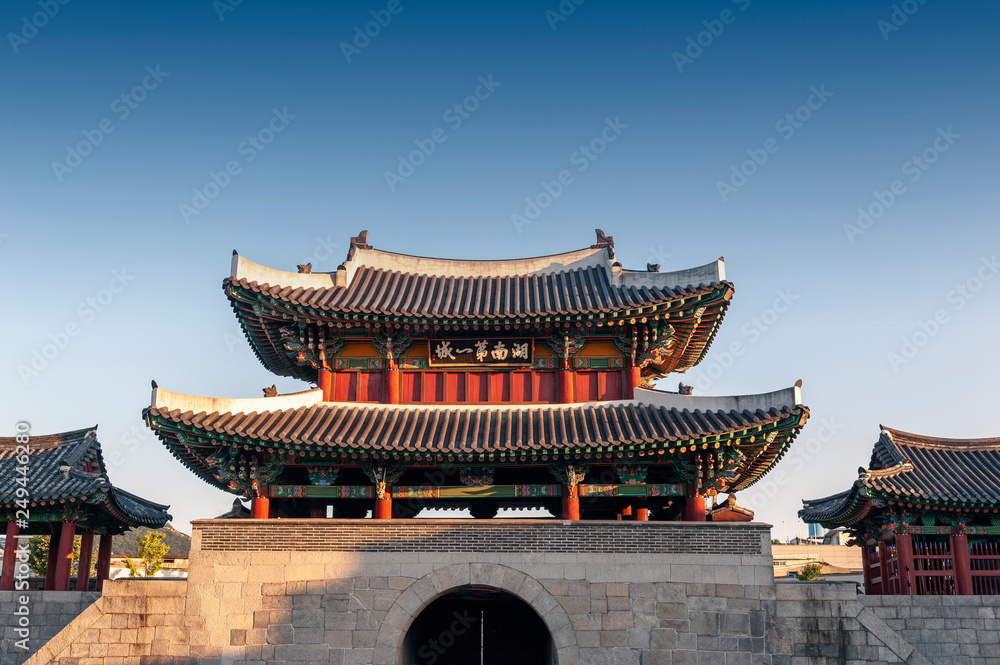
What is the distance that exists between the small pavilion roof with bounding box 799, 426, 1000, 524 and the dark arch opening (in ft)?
27.9

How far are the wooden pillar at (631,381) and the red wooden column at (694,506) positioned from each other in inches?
102

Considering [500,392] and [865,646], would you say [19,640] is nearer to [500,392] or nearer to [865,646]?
[500,392]

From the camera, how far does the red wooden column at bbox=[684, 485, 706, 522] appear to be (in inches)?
730

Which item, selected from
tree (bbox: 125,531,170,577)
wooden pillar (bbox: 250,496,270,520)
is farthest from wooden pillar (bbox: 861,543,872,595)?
tree (bbox: 125,531,170,577)

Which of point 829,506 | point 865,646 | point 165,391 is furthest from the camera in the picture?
point 829,506

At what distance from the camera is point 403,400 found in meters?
20.4

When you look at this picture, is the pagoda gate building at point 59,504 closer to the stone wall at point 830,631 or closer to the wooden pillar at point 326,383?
the wooden pillar at point 326,383

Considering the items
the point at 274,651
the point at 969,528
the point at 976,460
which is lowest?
the point at 274,651

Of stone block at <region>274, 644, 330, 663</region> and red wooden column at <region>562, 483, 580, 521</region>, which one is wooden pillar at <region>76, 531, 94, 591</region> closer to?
stone block at <region>274, 644, 330, 663</region>

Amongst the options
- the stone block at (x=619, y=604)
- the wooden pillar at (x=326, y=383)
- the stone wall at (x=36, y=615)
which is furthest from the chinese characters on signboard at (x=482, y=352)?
the stone wall at (x=36, y=615)

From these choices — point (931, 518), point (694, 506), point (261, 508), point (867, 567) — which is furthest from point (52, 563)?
point (931, 518)

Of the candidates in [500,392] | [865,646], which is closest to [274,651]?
[500,392]

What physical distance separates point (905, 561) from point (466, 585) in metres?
10.7

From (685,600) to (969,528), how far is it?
8351 millimetres
